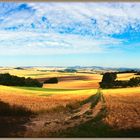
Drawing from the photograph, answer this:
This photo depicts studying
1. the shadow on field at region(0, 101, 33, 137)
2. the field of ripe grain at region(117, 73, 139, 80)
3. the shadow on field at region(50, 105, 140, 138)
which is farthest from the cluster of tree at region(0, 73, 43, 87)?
the field of ripe grain at region(117, 73, 139, 80)

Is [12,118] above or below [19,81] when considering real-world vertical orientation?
below

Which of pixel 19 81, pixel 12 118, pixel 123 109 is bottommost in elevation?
pixel 12 118

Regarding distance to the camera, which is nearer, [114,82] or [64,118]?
Answer: [64,118]

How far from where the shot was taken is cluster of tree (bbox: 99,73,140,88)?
A: 3.67 metres

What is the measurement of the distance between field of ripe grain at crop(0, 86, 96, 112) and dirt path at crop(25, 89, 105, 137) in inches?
2.9

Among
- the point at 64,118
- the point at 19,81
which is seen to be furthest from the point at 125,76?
the point at 19,81

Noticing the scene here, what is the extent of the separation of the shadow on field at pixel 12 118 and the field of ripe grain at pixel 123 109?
792mm

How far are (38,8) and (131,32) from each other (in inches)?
38.6

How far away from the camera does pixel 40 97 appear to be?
362cm

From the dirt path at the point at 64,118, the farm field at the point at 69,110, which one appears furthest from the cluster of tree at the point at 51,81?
the dirt path at the point at 64,118

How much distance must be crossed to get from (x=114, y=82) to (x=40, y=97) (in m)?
0.77

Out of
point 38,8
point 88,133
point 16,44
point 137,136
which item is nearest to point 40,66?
point 16,44

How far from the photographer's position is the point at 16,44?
378 cm

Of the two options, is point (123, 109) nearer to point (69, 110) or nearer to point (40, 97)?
point (69, 110)
